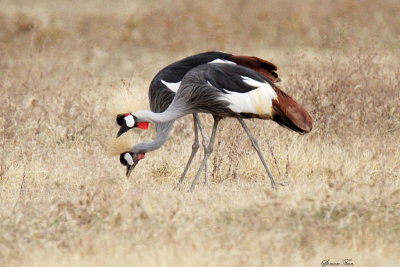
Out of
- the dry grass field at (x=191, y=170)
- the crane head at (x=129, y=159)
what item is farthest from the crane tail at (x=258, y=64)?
the crane head at (x=129, y=159)

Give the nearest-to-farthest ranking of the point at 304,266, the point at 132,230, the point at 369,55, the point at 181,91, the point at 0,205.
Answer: the point at 304,266, the point at 132,230, the point at 0,205, the point at 181,91, the point at 369,55

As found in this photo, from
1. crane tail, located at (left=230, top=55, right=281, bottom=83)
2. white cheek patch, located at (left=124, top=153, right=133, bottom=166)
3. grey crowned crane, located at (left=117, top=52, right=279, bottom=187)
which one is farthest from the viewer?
crane tail, located at (left=230, top=55, right=281, bottom=83)

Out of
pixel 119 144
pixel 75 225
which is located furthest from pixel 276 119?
pixel 75 225

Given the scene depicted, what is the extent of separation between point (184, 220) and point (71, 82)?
240 inches

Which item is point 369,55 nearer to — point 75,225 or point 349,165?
point 349,165

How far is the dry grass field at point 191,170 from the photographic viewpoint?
4.41 m

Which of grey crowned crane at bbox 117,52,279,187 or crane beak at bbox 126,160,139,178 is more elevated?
grey crowned crane at bbox 117,52,279,187

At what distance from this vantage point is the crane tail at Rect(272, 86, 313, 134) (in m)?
6.16

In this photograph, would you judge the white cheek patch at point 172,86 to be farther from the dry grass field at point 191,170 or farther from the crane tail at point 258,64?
the crane tail at point 258,64

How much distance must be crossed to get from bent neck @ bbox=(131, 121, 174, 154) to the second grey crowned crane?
10.4 inches

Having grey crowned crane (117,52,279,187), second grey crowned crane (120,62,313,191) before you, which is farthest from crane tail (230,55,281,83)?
second grey crowned crane (120,62,313,191)

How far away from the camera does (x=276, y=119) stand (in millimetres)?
6270

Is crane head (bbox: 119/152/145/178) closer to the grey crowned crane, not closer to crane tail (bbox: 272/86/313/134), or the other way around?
the grey crowned crane

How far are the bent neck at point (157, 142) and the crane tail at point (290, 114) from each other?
3.28 ft
